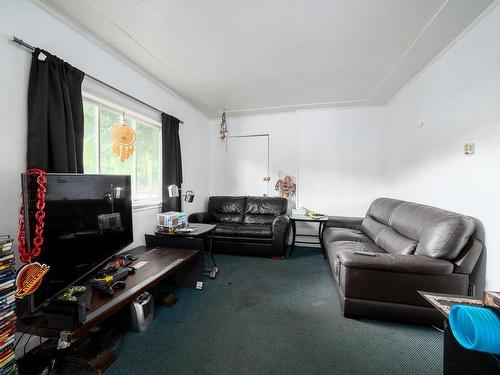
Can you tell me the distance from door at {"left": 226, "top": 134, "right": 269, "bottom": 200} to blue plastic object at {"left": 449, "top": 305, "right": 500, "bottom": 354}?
11.8 feet

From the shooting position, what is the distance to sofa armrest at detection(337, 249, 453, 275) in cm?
168

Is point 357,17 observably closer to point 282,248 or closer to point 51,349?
point 282,248

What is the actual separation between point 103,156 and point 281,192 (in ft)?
9.68

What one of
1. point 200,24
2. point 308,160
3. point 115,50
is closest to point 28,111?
point 115,50

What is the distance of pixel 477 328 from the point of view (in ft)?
2.49

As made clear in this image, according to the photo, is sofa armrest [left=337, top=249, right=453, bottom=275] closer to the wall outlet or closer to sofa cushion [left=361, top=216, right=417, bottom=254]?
sofa cushion [left=361, top=216, right=417, bottom=254]

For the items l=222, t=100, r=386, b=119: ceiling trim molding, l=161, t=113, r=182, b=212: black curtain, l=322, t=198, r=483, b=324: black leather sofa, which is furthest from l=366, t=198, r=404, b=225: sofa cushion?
l=161, t=113, r=182, b=212: black curtain

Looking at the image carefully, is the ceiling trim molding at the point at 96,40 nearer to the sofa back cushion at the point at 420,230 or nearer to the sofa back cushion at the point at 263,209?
the sofa back cushion at the point at 263,209

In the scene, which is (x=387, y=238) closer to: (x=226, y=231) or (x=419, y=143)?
(x=419, y=143)

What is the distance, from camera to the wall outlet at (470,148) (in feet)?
→ 6.18

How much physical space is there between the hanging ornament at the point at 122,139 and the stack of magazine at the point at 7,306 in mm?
1504

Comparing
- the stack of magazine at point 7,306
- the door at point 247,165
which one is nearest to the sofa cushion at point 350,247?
the door at point 247,165

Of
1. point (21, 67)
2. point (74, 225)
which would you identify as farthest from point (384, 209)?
point (21, 67)

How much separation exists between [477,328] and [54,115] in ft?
9.00
